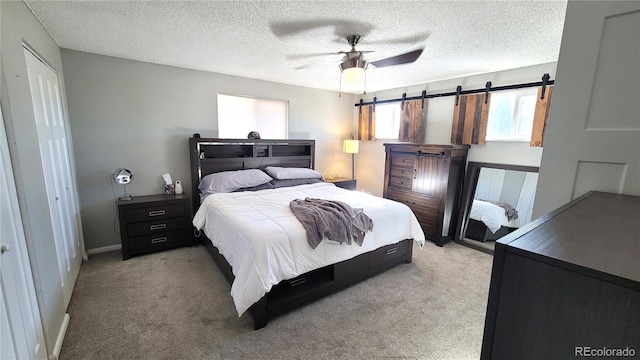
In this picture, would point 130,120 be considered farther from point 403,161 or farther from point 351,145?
point 403,161

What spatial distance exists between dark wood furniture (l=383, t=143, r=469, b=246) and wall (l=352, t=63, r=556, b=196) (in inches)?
15.2

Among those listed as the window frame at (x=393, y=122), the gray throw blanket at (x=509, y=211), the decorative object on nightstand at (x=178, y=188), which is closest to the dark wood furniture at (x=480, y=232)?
the gray throw blanket at (x=509, y=211)

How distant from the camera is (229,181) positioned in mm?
3395

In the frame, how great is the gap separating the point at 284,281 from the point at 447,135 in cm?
318

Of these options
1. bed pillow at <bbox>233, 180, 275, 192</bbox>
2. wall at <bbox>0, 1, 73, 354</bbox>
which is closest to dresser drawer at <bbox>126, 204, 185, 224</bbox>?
bed pillow at <bbox>233, 180, 275, 192</bbox>

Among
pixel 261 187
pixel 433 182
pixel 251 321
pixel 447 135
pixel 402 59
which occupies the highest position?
pixel 402 59

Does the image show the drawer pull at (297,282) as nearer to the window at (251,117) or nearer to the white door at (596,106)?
the white door at (596,106)

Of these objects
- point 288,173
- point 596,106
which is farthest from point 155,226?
point 596,106

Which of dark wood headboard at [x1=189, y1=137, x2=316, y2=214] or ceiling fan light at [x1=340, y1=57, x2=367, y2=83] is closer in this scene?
ceiling fan light at [x1=340, y1=57, x2=367, y2=83]

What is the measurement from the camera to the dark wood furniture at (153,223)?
2.96 meters

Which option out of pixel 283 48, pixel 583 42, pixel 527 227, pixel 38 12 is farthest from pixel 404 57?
pixel 38 12

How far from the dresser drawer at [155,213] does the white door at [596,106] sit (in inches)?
139

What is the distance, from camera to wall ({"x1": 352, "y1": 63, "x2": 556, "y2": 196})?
3.12 metres

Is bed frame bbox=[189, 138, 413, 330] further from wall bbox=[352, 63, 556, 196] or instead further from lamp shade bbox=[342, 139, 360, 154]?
wall bbox=[352, 63, 556, 196]
